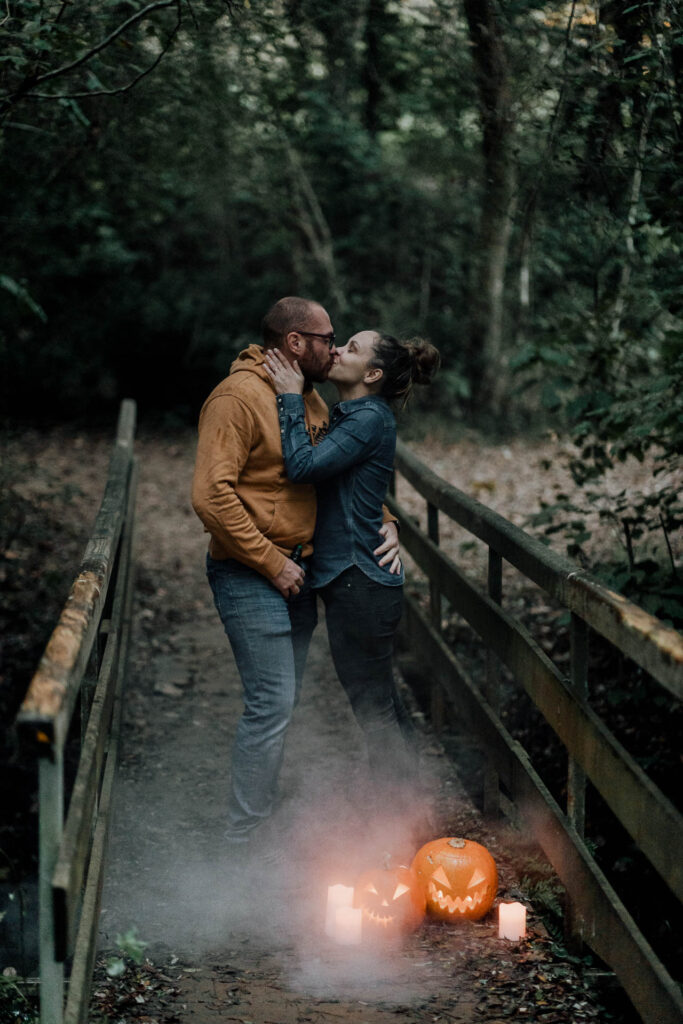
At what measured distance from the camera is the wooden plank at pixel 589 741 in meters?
2.34

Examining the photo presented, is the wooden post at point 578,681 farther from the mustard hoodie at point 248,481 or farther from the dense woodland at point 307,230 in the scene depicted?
the dense woodland at point 307,230

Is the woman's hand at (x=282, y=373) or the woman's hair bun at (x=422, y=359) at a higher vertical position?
the woman's hair bun at (x=422, y=359)

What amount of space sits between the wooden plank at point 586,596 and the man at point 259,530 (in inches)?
16.7

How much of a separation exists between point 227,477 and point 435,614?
6.46 ft

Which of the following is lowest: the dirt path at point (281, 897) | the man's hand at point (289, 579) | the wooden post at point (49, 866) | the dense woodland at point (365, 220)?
the dirt path at point (281, 897)

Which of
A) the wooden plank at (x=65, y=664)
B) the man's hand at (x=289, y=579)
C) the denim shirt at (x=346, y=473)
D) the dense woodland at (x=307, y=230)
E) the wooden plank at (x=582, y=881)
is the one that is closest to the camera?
the wooden plank at (x=65, y=664)

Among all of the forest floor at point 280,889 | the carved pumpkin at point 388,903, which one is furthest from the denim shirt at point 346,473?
the forest floor at point 280,889

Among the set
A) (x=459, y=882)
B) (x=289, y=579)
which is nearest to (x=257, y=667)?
(x=289, y=579)

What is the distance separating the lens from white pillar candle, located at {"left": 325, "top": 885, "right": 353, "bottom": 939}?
328cm

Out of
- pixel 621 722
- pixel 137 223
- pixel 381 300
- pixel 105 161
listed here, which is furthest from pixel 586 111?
pixel 137 223

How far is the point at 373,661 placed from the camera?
3.72m

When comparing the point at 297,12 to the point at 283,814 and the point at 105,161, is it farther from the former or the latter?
the point at 105,161

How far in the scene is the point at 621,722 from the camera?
5.32 m

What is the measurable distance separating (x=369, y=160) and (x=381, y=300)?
83.8 inches
